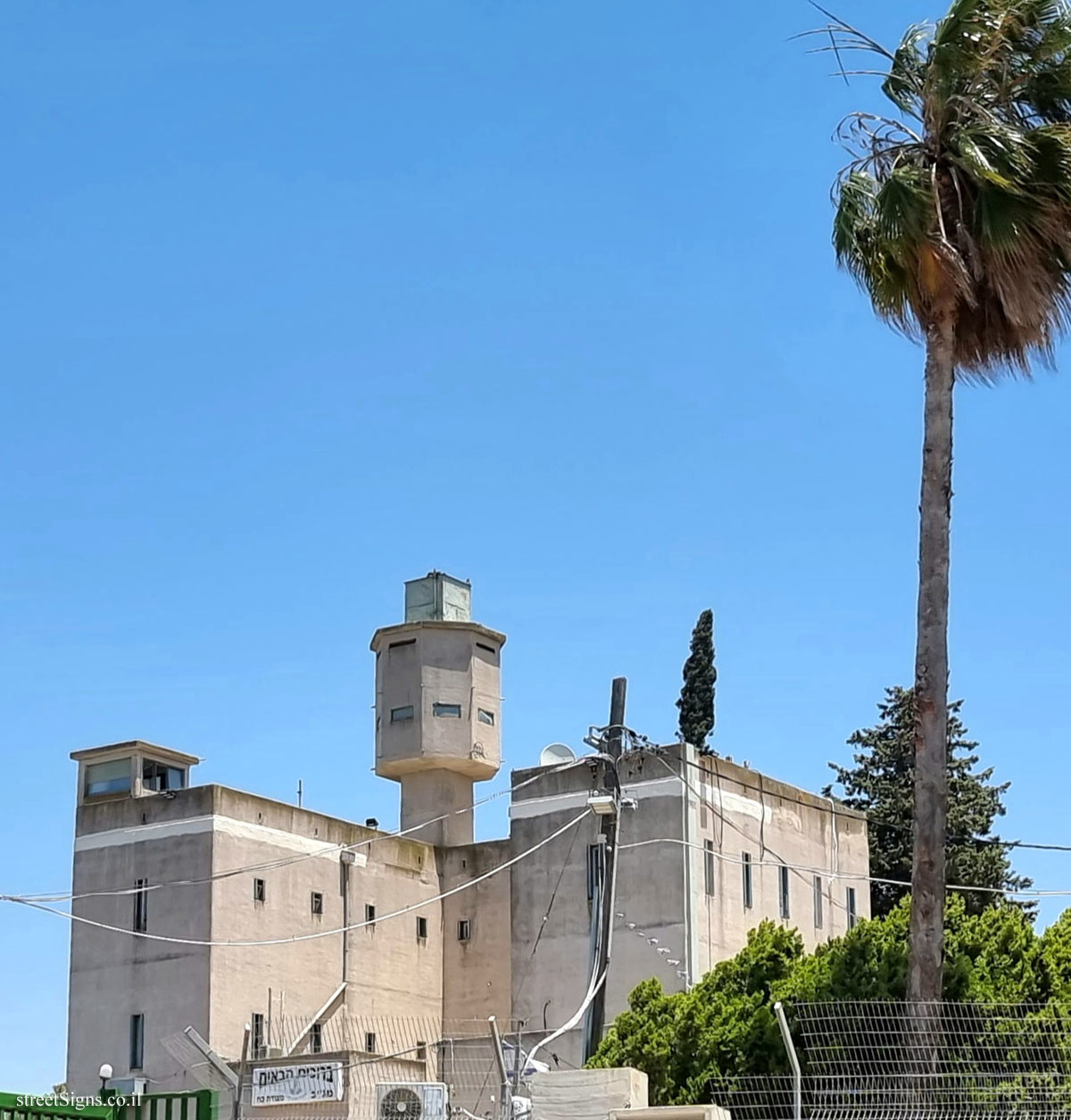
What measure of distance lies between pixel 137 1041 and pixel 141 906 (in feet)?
10.3

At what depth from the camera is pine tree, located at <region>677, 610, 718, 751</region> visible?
195 feet

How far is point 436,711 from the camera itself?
54656 millimetres

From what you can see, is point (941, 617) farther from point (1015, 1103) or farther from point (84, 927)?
point (84, 927)

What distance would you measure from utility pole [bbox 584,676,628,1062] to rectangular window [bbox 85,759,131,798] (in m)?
22.0

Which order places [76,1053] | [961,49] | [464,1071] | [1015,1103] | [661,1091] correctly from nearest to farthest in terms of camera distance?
[1015,1103] → [961,49] → [661,1091] → [464,1071] → [76,1053]

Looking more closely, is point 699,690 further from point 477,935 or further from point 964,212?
point 964,212

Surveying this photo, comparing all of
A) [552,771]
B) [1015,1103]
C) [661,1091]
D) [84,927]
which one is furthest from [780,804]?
[1015,1103]

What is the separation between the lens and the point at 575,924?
48.3 meters

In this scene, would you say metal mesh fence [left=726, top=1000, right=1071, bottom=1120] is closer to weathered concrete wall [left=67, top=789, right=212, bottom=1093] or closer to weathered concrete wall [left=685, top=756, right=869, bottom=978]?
weathered concrete wall [left=685, top=756, right=869, bottom=978]

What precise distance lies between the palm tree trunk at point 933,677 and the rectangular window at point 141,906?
92.6 ft

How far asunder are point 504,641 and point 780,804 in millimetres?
10201

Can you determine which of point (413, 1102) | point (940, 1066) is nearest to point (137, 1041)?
point (413, 1102)

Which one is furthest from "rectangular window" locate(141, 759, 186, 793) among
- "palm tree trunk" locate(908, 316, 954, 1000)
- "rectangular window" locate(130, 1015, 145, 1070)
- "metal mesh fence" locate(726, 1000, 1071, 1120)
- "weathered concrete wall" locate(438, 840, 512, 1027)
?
"palm tree trunk" locate(908, 316, 954, 1000)

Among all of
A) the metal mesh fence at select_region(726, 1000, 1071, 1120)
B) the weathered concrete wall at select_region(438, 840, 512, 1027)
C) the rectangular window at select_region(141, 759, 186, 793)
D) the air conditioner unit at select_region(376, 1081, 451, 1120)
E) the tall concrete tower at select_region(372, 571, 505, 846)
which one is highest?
the tall concrete tower at select_region(372, 571, 505, 846)
